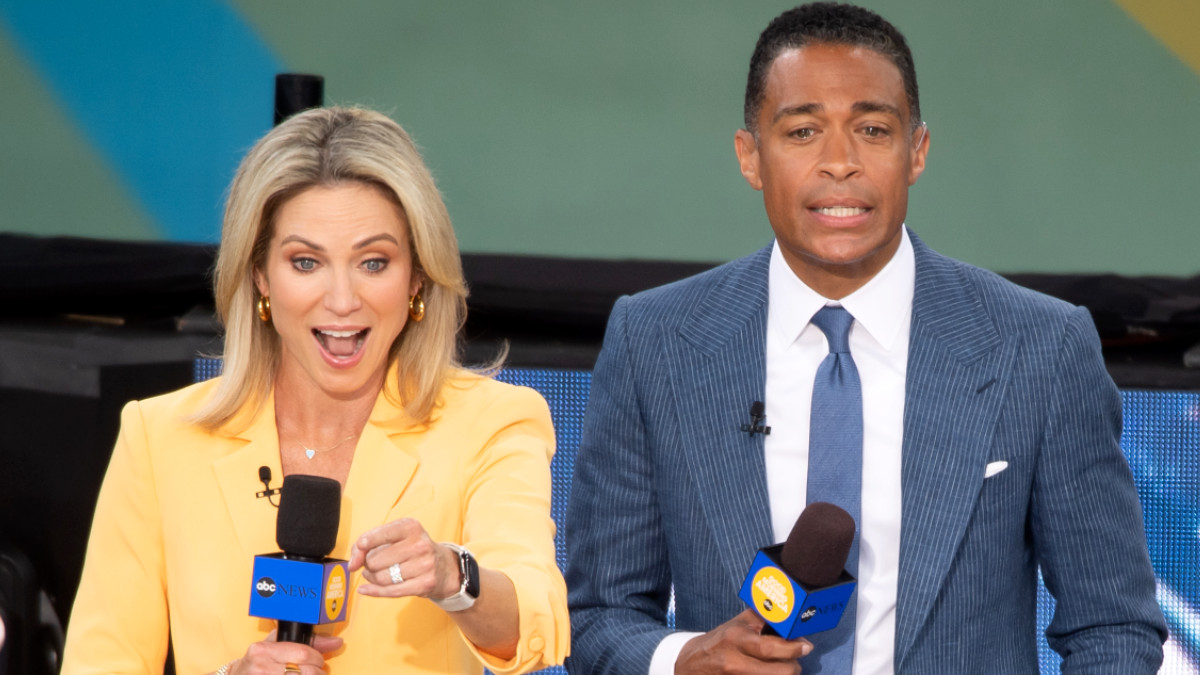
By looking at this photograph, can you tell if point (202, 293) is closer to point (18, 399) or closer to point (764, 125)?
point (18, 399)

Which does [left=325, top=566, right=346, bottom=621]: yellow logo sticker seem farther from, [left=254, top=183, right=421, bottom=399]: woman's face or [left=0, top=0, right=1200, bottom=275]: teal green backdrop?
[left=0, top=0, right=1200, bottom=275]: teal green backdrop

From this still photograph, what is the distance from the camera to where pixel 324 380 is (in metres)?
2.35

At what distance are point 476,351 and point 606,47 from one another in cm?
152

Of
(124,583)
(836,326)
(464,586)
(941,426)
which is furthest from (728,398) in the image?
(124,583)

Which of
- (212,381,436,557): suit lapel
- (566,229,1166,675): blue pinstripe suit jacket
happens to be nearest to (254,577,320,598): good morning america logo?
(212,381,436,557): suit lapel

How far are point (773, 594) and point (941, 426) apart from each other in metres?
0.53

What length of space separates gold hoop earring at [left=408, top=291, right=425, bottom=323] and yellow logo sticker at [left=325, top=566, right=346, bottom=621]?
669 mm

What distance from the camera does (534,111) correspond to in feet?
15.1

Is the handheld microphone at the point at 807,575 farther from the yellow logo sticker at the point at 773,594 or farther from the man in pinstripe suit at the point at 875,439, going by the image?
the man in pinstripe suit at the point at 875,439

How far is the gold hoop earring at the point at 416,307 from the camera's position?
2434 millimetres

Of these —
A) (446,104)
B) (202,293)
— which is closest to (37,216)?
(202,293)

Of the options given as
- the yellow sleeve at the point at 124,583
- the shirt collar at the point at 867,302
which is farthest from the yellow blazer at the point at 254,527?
the shirt collar at the point at 867,302

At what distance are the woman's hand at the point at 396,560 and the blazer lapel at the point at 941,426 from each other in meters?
0.79

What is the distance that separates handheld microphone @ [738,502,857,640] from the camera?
1835 mm
